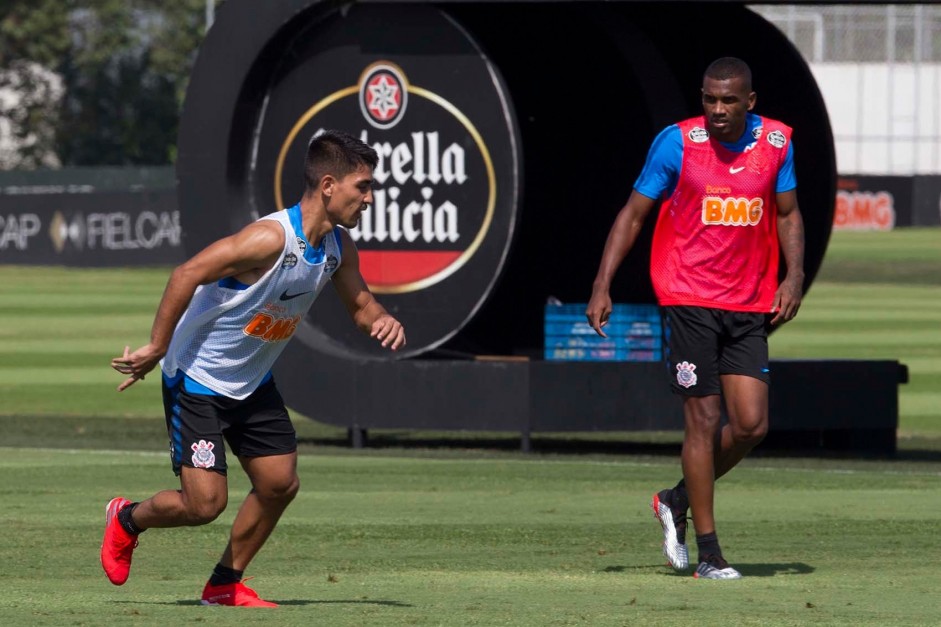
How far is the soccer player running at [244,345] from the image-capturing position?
673 centimetres

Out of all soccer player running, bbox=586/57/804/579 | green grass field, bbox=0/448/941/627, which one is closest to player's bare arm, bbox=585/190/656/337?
soccer player running, bbox=586/57/804/579

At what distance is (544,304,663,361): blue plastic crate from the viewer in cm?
1363

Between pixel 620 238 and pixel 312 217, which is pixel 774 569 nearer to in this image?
pixel 620 238

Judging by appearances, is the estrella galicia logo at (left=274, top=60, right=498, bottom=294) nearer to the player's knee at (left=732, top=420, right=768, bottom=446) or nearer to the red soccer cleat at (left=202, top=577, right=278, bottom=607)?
the player's knee at (left=732, top=420, right=768, bottom=446)

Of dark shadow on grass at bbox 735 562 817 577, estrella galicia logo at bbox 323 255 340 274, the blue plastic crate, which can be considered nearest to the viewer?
estrella galicia logo at bbox 323 255 340 274

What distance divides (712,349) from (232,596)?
216 centimetres

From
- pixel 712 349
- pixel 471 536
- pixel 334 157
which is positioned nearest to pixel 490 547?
pixel 471 536

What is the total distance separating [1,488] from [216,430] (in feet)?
14.0

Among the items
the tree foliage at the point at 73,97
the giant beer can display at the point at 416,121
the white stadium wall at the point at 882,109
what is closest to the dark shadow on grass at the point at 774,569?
the giant beer can display at the point at 416,121

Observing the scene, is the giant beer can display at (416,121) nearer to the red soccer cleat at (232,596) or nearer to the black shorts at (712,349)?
the black shorts at (712,349)

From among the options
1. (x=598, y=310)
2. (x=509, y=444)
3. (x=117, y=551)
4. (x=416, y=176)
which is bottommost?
(x=509, y=444)

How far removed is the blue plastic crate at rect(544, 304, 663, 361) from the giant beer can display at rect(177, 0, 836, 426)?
0.57 metres

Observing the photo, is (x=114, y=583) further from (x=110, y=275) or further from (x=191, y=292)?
(x=110, y=275)

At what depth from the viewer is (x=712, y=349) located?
26.4 ft
